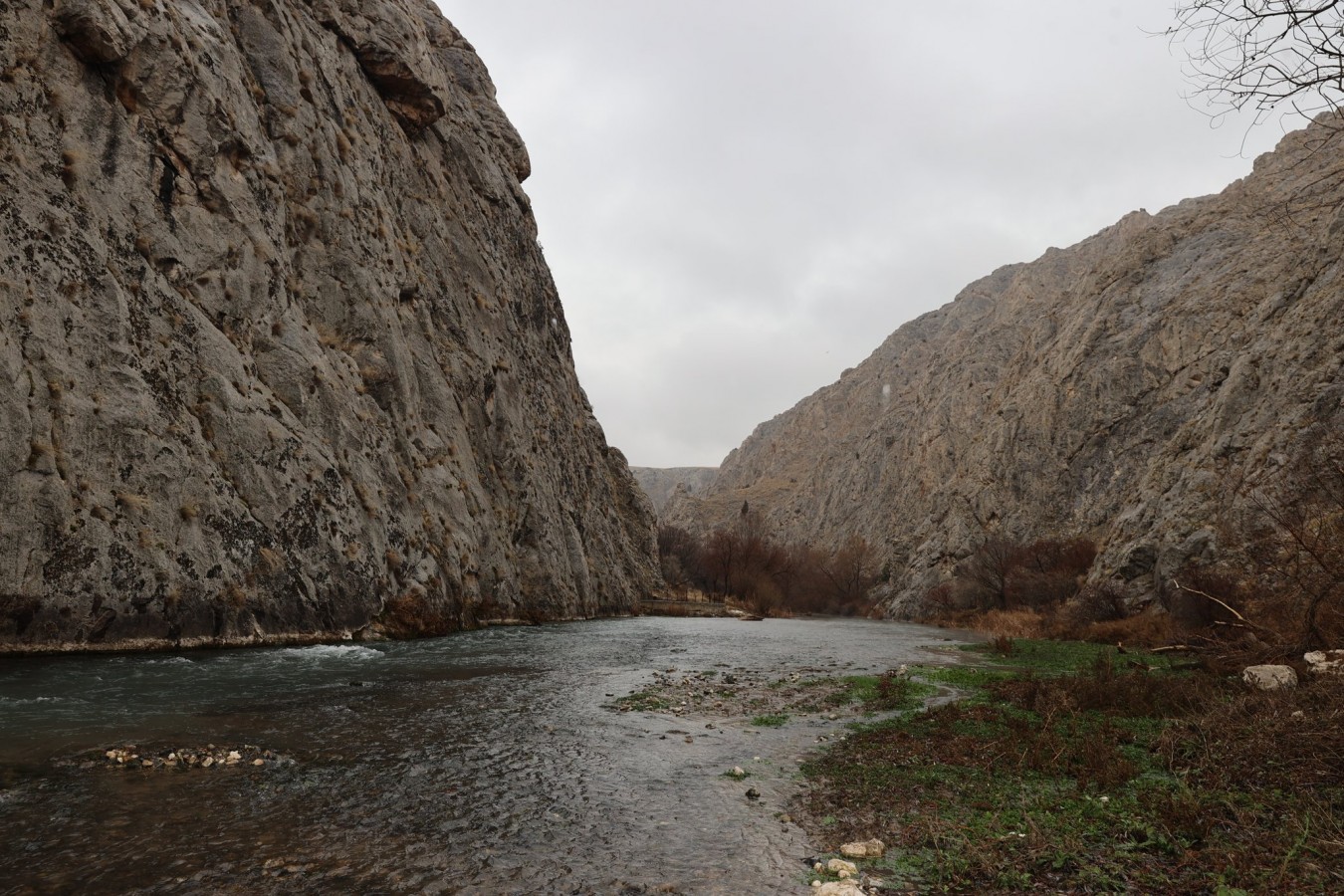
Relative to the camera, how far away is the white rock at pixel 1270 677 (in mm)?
11281

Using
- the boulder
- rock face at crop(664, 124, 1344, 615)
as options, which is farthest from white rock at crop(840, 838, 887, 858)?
the boulder

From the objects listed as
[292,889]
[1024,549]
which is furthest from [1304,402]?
[292,889]

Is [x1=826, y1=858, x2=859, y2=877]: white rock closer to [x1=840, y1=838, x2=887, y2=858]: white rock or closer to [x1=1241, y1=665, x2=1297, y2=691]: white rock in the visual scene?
[x1=840, y1=838, x2=887, y2=858]: white rock

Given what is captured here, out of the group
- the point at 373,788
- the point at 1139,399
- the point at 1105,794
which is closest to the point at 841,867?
the point at 1105,794

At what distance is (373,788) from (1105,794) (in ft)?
25.9

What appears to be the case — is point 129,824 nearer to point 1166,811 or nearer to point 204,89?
point 1166,811

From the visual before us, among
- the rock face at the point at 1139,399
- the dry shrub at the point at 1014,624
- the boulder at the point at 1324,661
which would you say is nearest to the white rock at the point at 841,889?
the rock face at the point at 1139,399

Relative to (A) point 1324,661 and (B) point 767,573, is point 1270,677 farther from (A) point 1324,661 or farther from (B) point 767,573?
(B) point 767,573

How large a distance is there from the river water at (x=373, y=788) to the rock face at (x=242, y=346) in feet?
10.9

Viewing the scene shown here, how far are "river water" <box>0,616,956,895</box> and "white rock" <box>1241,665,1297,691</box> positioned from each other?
266 inches

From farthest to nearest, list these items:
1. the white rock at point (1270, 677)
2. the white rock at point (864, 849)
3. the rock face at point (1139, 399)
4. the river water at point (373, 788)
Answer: the rock face at point (1139, 399) < the white rock at point (1270, 677) < the white rock at point (864, 849) < the river water at point (373, 788)

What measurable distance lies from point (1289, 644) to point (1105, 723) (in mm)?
6379

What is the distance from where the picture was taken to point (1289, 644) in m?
14.2

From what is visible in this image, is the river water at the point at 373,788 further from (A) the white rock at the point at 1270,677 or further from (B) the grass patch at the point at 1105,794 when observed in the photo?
(A) the white rock at the point at 1270,677
